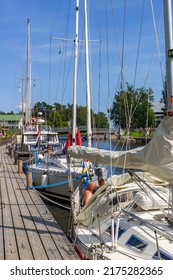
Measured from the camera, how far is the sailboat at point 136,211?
529 centimetres

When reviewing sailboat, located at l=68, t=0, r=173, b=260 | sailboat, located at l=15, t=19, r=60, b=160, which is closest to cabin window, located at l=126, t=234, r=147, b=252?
sailboat, located at l=68, t=0, r=173, b=260

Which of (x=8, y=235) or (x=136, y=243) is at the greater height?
(x=136, y=243)

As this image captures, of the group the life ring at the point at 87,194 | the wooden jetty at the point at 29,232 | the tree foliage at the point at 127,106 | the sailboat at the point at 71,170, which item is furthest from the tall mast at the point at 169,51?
the sailboat at the point at 71,170

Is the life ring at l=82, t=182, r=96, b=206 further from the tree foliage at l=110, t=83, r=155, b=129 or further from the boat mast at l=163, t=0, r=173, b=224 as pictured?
the boat mast at l=163, t=0, r=173, b=224

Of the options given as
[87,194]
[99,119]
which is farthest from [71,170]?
[87,194]

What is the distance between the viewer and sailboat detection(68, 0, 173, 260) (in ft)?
17.4

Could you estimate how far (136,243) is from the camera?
230 inches

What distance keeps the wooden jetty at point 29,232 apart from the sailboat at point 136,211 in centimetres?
46

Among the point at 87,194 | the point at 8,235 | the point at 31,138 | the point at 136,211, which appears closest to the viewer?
the point at 136,211

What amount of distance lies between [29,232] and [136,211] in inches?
101

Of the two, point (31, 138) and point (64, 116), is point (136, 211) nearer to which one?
point (31, 138)

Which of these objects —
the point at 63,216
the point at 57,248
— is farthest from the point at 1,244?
the point at 63,216

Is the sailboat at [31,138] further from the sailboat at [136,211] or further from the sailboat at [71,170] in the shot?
the sailboat at [136,211]

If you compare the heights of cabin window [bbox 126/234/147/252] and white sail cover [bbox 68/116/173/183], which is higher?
white sail cover [bbox 68/116/173/183]
